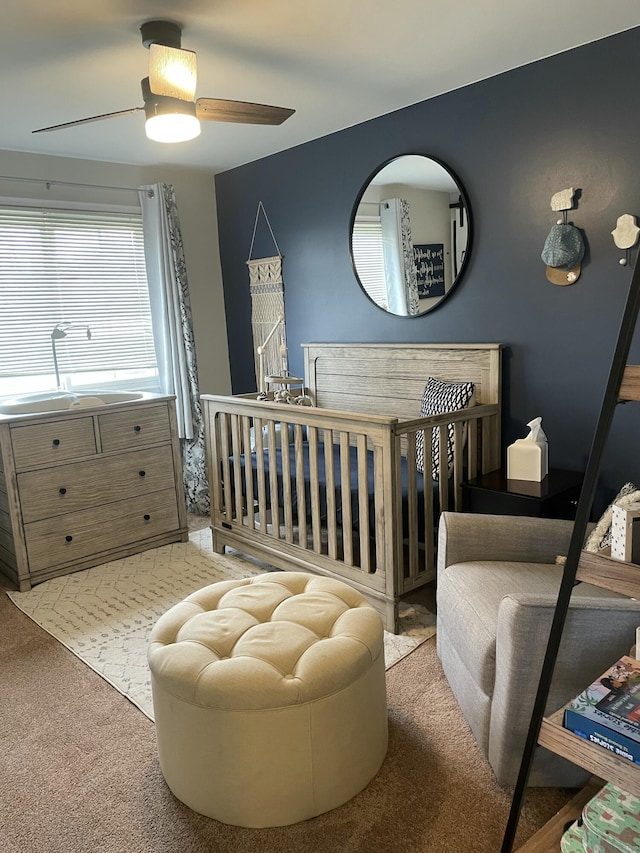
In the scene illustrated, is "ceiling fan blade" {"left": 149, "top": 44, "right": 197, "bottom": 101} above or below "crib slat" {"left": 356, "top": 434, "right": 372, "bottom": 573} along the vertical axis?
above

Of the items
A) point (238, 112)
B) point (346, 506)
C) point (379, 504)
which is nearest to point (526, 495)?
point (379, 504)

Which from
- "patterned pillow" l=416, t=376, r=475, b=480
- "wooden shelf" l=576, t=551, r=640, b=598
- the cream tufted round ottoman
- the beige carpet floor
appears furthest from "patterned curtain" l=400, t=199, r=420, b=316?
"wooden shelf" l=576, t=551, r=640, b=598

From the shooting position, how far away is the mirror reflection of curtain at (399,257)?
11.0 ft

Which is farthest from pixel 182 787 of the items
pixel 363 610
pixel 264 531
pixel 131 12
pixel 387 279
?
pixel 387 279

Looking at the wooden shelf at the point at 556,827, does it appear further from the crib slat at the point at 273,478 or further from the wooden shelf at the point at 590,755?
the crib slat at the point at 273,478

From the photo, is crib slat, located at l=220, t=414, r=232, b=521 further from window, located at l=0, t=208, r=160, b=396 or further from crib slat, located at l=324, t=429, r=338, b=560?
window, located at l=0, t=208, r=160, b=396

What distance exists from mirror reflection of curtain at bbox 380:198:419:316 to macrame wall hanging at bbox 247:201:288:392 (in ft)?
3.12

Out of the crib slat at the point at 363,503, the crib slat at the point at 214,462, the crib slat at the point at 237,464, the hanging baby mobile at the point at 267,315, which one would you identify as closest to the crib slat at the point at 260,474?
the crib slat at the point at 237,464

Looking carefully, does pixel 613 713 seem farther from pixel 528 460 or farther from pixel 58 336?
pixel 58 336

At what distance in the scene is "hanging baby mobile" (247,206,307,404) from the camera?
423 cm

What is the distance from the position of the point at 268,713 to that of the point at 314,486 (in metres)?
1.39

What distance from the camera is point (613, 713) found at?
1.21 metres

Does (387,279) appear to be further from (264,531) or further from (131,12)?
(131,12)

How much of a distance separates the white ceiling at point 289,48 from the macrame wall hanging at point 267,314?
1.04 m
